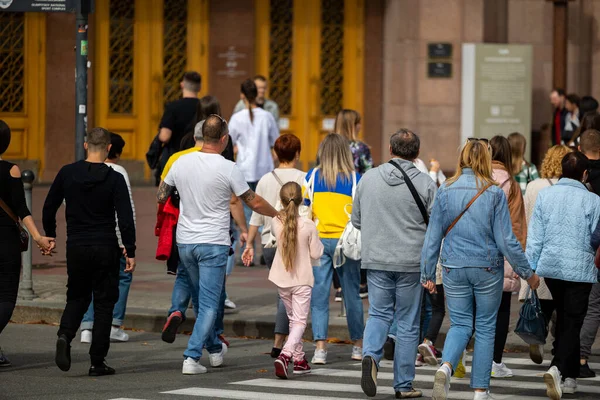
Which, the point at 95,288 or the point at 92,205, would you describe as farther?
the point at 95,288

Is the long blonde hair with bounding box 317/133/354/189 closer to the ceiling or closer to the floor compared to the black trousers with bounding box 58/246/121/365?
closer to the ceiling

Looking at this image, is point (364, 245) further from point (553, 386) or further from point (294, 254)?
point (553, 386)

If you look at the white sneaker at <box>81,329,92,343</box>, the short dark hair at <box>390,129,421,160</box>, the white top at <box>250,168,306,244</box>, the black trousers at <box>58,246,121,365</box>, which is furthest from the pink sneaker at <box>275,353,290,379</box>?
the white sneaker at <box>81,329,92,343</box>

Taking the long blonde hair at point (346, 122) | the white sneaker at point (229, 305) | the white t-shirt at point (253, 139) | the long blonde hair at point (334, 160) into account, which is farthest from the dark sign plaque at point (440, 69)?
the long blonde hair at point (334, 160)

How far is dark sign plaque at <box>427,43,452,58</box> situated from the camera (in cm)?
2300

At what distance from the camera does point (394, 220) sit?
8914 mm

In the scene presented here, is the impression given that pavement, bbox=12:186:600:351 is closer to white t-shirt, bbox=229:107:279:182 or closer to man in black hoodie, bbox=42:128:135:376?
white t-shirt, bbox=229:107:279:182

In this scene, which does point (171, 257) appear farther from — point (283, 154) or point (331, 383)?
point (331, 383)

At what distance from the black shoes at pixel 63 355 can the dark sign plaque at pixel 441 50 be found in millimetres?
14608

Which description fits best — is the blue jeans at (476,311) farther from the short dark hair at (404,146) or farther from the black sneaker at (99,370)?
the black sneaker at (99,370)

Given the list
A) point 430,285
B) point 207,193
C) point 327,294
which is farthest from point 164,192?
point 430,285

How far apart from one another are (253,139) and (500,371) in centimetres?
609

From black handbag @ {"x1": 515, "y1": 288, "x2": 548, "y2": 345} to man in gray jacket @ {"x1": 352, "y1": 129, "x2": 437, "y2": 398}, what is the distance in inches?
32.6

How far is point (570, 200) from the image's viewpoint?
9.12m
